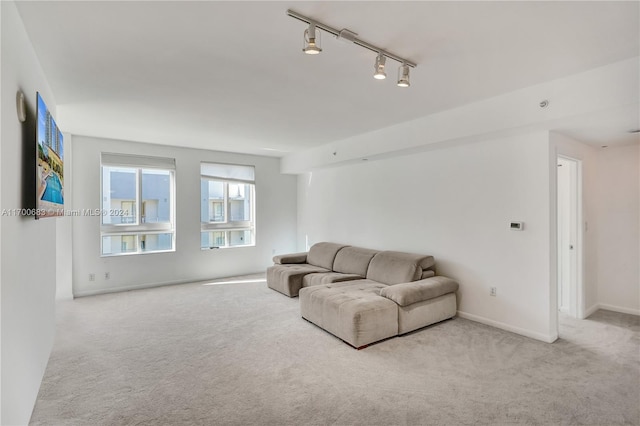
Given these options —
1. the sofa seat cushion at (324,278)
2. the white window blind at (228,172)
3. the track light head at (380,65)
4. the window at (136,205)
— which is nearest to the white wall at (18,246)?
the track light head at (380,65)

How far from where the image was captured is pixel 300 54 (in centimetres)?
241

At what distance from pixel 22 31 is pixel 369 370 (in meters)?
3.43

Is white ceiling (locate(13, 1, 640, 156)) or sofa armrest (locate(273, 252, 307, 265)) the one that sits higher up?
white ceiling (locate(13, 1, 640, 156))

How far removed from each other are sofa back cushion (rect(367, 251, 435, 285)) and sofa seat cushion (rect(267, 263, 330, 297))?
42.6 inches

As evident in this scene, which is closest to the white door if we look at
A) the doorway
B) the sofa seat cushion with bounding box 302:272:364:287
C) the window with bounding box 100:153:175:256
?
the doorway

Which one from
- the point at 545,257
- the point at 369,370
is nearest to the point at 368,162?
the point at 545,257

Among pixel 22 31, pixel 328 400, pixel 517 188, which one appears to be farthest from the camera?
pixel 517 188

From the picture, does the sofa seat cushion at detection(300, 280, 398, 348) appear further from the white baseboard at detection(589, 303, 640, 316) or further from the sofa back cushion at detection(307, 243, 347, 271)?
the white baseboard at detection(589, 303, 640, 316)

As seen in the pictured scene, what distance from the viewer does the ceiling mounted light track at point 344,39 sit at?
195 centimetres

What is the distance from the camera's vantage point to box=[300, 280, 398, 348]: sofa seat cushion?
10.4ft

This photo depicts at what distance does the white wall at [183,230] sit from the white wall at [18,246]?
111 inches

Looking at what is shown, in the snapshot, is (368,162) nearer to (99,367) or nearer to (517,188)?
(517,188)

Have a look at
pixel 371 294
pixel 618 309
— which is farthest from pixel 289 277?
pixel 618 309

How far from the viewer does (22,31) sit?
2037 millimetres
